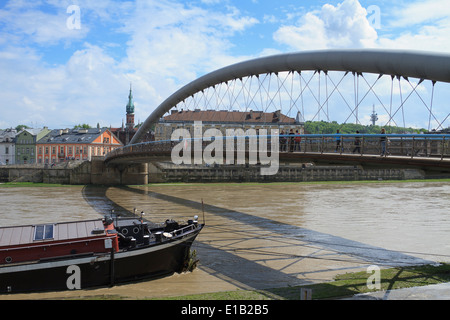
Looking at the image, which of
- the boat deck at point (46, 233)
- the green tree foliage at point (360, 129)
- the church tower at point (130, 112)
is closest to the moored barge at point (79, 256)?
the boat deck at point (46, 233)

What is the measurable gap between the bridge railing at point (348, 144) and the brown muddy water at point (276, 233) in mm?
3698

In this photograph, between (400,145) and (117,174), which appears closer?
(400,145)

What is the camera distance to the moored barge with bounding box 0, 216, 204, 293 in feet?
41.9

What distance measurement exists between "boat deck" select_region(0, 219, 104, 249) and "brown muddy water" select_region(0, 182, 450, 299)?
151cm

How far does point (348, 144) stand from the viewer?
69.9ft

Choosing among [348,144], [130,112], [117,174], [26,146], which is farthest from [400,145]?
[130,112]

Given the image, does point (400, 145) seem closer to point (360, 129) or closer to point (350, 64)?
point (350, 64)

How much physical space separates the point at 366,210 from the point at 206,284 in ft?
66.4

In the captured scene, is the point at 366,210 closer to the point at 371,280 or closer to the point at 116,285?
the point at 371,280

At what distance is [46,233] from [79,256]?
1.24m

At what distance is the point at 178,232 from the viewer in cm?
1599

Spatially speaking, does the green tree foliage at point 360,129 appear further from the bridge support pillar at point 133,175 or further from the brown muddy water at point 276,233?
the bridge support pillar at point 133,175

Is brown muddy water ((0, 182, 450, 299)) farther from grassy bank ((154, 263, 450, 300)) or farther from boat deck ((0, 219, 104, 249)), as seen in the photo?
boat deck ((0, 219, 104, 249))

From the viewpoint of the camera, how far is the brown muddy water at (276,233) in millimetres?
13852
